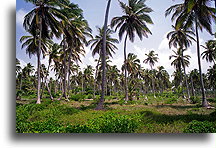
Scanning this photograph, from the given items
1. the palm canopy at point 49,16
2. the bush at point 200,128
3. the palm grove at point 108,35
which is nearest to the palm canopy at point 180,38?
the palm grove at point 108,35

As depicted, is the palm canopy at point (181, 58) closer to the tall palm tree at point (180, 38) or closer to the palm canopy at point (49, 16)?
the tall palm tree at point (180, 38)

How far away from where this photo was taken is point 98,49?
16969mm

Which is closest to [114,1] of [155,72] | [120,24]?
[120,24]

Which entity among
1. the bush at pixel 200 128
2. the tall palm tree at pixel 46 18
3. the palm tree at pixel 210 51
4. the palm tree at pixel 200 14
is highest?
the tall palm tree at pixel 46 18

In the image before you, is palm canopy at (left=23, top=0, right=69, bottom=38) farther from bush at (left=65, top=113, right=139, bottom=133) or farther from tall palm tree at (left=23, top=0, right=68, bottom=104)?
bush at (left=65, top=113, right=139, bottom=133)

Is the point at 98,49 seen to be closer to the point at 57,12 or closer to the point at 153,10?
the point at 57,12

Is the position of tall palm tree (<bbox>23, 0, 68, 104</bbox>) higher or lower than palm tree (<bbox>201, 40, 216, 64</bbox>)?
higher

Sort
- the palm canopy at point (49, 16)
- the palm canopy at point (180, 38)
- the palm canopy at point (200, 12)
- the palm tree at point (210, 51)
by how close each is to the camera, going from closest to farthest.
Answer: the palm tree at point (210, 51), the palm canopy at point (200, 12), the palm canopy at point (180, 38), the palm canopy at point (49, 16)

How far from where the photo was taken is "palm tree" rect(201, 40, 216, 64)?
426 cm

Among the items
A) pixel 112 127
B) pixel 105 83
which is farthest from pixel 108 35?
pixel 112 127

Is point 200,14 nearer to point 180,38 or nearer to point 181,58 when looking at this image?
point 180,38

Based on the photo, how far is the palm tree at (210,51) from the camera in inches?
168

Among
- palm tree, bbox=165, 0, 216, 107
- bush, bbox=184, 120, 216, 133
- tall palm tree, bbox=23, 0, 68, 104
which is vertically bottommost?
bush, bbox=184, 120, 216, 133

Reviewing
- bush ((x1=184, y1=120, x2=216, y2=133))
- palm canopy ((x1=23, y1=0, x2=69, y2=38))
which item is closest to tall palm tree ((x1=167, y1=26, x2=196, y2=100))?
bush ((x1=184, y1=120, x2=216, y2=133))
